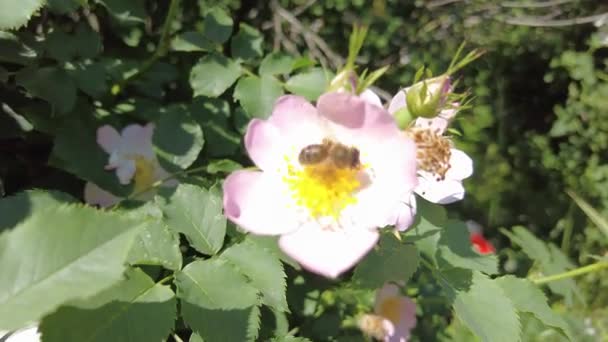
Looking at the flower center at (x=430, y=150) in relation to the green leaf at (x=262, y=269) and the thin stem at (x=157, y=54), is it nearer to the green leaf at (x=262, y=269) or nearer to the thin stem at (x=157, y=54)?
the green leaf at (x=262, y=269)

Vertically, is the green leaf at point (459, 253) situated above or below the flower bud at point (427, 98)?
below

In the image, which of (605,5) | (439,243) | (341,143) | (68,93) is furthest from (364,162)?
(605,5)

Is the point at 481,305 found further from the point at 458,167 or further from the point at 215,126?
the point at 215,126

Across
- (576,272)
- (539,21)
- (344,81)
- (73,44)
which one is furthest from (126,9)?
(539,21)

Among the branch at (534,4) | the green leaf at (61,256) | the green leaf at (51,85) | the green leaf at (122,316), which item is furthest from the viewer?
the branch at (534,4)

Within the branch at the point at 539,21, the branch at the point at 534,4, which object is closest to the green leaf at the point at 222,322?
the branch at the point at 534,4

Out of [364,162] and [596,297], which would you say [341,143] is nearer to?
[364,162]
